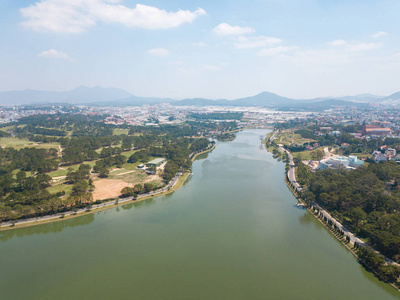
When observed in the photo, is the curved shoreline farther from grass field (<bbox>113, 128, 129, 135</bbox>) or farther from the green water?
grass field (<bbox>113, 128, 129, 135</bbox>)

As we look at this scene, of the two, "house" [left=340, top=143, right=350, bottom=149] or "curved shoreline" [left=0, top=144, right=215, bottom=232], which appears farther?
"house" [left=340, top=143, right=350, bottom=149]

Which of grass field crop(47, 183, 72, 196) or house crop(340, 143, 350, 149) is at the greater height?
house crop(340, 143, 350, 149)

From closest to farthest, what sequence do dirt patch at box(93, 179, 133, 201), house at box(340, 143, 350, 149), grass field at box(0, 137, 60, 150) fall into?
dirt patch at box(93, 179, 133, 201) < house at box(340, 143, 350, 149) < grass field at box(0, 137, 60, 150)

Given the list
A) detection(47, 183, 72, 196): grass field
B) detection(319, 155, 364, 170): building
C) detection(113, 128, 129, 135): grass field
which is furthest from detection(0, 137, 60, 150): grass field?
detection(319, 155, 364, 170): building

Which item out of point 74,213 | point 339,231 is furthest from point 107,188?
point 339,231

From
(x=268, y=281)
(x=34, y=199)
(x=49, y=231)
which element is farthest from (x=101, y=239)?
(x=268, y=281)

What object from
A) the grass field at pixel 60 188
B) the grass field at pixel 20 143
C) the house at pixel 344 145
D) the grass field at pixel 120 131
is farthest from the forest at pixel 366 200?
the grass field at pixel 120 131

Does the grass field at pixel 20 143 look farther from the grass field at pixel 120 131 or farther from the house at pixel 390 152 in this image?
the house at pixel 390 152

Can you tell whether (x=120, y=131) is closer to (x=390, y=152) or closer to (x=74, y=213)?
(x=74, y=213)
